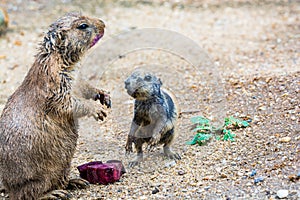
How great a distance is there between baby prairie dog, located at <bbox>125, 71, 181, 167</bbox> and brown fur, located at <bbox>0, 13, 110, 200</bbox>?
0.48 metres

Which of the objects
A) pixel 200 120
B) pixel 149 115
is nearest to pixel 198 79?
pixel 200 120

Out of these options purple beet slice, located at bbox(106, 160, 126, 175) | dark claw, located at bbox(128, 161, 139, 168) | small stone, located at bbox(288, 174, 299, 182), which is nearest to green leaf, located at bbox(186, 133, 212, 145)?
dark claw, located at bbox(128, 161, 139, 168)

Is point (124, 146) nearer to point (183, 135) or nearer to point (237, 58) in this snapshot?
point (183, 135)

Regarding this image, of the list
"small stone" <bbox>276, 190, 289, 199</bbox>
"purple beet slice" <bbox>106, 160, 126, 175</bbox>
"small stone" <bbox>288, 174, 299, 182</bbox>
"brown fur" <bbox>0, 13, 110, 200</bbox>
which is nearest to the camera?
"small stone" <bbox>276, 190, 289, 199</bbox>

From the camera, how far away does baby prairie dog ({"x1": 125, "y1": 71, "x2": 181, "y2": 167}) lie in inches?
196

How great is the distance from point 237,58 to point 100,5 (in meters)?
4.38

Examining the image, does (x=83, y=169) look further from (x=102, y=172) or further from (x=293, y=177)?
(x=293, y=177)

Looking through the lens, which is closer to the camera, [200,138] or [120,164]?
[120,164]

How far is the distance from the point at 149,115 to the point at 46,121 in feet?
3.38

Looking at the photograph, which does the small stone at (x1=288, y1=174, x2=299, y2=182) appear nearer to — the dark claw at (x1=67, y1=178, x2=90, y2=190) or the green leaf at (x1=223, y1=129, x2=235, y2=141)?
the green leaf at (x1=223, y1=129, x2=235, y2=141)

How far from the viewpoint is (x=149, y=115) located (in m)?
5.10

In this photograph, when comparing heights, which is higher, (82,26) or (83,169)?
(82,26)

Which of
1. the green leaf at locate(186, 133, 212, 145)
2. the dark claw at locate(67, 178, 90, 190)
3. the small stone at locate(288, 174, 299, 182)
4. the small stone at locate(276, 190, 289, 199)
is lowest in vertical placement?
the dark claw at locate(67, 178, 90, 190)

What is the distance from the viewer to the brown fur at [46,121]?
4504 millimetres
